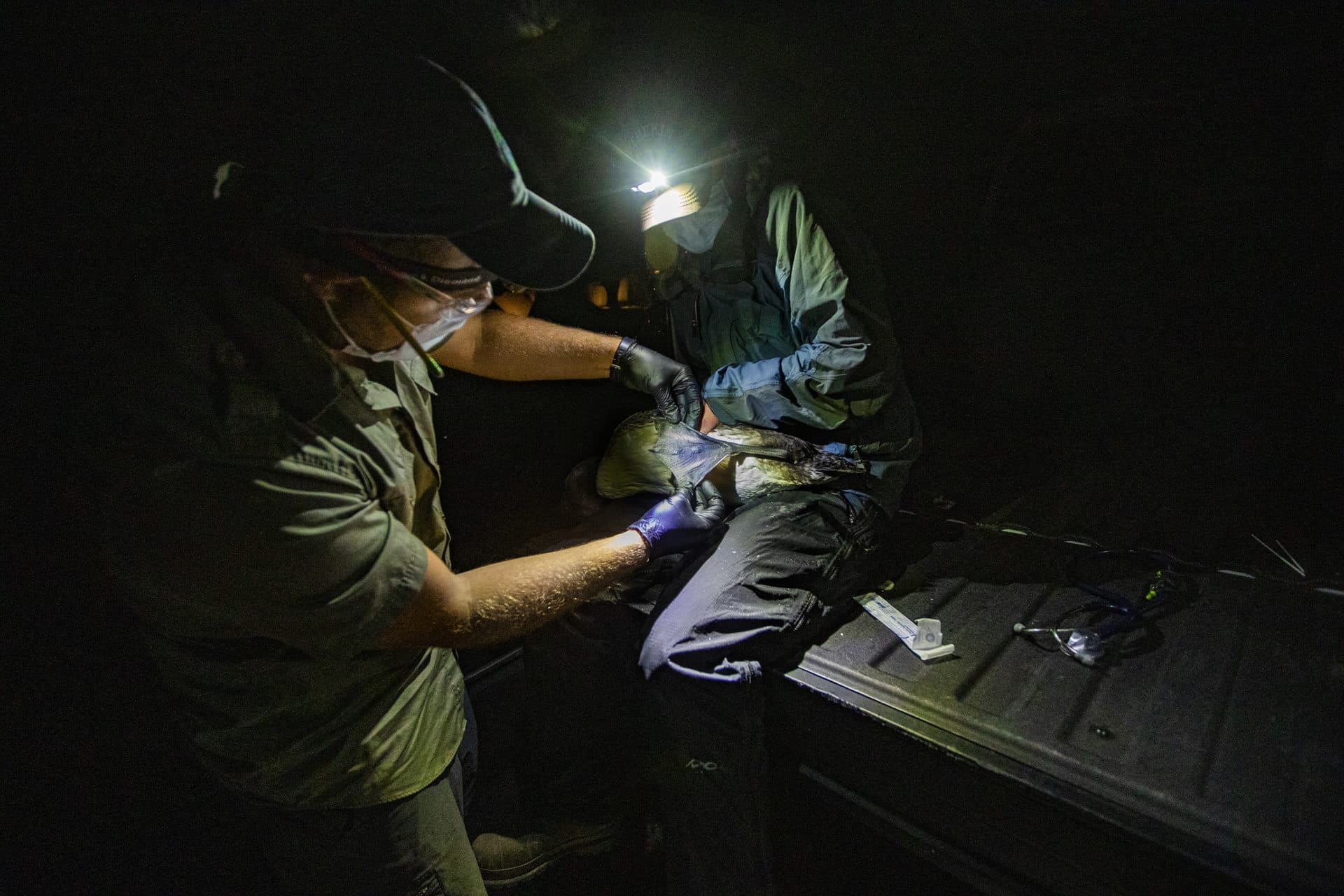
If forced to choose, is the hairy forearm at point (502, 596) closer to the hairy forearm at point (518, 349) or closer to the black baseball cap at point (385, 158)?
the black baseball cap at point (385, 158)

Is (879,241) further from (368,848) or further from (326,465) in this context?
(368,848)

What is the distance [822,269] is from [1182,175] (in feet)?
7.04

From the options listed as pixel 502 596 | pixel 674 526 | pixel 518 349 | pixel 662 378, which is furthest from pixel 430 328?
pixel 662 378

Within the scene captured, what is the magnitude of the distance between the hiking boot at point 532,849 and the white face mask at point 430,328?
6.12 feet

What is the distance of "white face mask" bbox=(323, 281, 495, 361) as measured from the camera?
3.79 feet

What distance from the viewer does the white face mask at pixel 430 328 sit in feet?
3.79

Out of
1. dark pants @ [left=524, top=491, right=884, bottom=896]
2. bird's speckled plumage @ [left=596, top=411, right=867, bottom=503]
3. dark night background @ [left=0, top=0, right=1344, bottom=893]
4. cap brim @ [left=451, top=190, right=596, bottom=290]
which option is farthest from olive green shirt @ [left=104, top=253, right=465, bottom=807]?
bird's speckled plumage @ [left=596, top=411, right=867, bottom=503]

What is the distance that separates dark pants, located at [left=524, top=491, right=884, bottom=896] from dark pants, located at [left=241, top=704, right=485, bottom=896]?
0.68 metres

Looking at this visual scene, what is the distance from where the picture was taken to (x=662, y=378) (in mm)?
2330

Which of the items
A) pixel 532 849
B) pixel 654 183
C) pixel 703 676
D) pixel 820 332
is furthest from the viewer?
pixel 654 183

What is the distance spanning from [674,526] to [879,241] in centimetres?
270

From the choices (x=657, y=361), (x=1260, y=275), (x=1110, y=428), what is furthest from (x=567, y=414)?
(x=1260, y=275)

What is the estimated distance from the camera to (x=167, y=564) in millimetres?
1008

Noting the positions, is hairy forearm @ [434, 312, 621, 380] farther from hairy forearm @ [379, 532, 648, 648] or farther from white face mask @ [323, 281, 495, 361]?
hairy forearm @ [379, 532, 648, 648]
